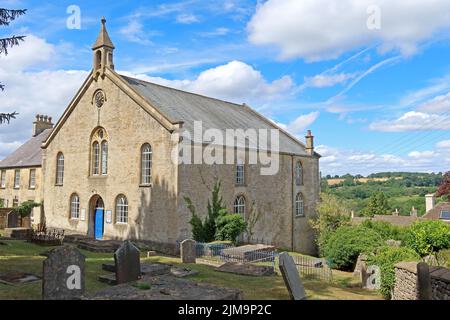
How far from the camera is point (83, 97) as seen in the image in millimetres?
29062

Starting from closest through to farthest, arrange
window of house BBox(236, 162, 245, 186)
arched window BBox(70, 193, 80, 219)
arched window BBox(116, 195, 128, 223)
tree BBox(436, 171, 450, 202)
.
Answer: tree BBox(436, 171, 450, 202), arched window BBox(116, 195, 128, 223), window of house BBox(236, 162, 245, 186), arched window BBox(70, 193, 80, 219)

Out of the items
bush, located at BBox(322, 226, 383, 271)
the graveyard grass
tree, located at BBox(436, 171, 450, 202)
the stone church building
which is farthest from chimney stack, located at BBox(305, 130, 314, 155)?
the graveyard grass

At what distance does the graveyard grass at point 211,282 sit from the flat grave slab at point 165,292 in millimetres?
1124

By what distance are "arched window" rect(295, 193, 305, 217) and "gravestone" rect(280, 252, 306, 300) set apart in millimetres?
21730

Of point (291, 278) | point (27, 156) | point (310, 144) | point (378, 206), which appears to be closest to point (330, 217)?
point (310, 144)

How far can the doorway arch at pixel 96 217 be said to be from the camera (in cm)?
2728

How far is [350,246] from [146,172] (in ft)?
46.0

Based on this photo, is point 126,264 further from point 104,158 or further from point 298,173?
point 298,173

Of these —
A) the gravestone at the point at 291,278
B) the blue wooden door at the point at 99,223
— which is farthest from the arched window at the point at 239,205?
the gravestone at the point at 291,278

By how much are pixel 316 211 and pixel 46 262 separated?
97.6 feet

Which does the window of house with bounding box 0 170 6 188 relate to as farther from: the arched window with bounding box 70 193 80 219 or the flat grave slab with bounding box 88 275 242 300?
the flat grave slab with bounding box 88 275 242 300

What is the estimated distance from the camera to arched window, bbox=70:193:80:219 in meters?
28.9
